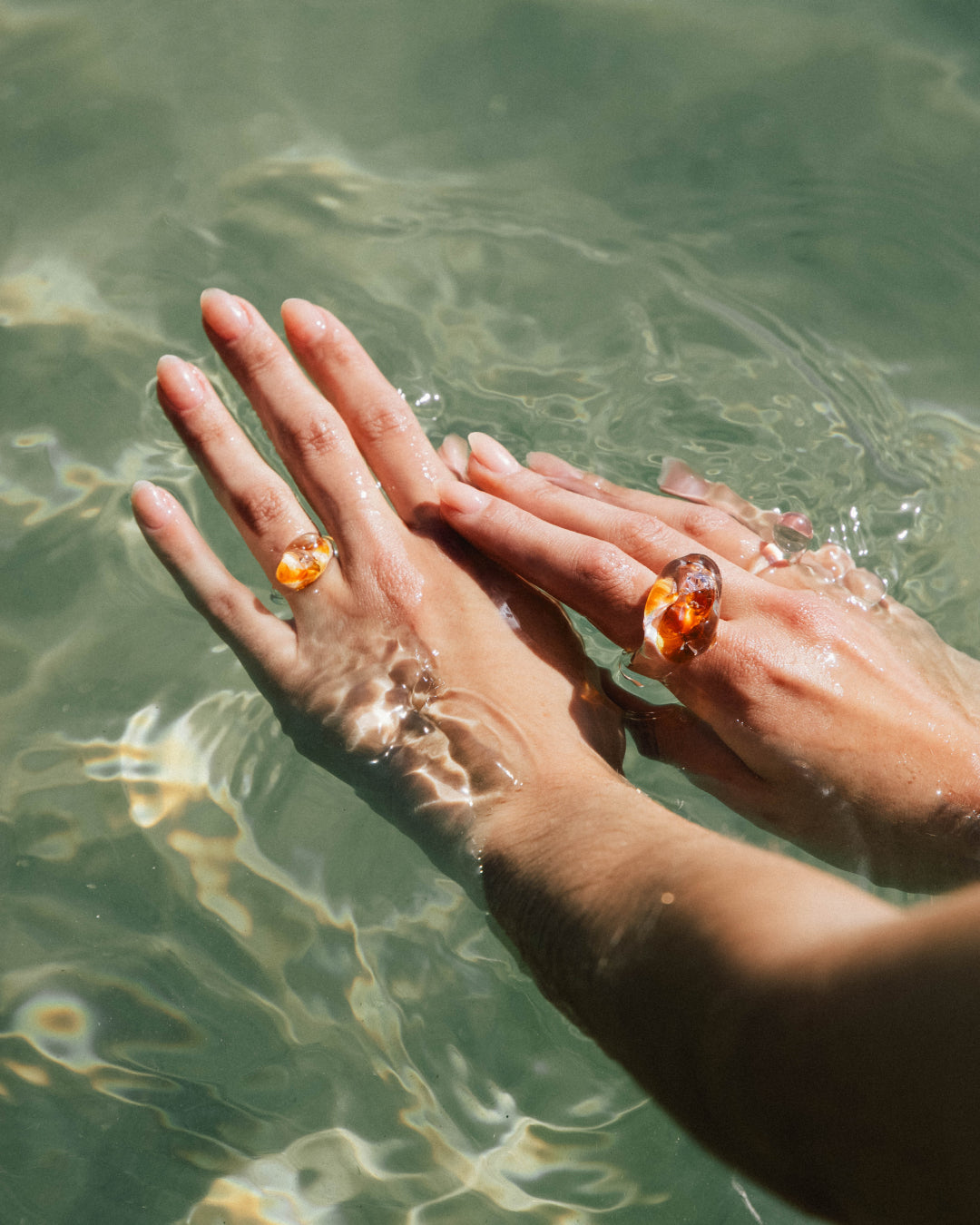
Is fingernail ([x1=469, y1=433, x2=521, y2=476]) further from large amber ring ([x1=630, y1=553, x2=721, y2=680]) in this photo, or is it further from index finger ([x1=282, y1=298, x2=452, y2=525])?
large amber ring ([x1=630, y1=553, x2=721, y2=680])

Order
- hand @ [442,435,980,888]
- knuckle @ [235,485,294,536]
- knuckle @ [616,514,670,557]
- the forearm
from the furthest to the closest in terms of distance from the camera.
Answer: knuckle @ [235,485,294,536], knuckle @ [616,514,670,557], hand @ [442,435,980,888], the forearm

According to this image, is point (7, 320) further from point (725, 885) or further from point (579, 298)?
point (725, 885)

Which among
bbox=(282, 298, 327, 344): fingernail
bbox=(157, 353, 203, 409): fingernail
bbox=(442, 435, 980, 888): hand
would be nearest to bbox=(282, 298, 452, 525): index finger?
bbox=(282, 298, 327, 344): fingernail

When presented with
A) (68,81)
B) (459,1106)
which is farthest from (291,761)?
(68,81)

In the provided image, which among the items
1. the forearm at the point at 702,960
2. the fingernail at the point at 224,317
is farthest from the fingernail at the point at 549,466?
the forearm at the point at 702,960

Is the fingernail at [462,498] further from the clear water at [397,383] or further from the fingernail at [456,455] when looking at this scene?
the clear water at [397,383]
